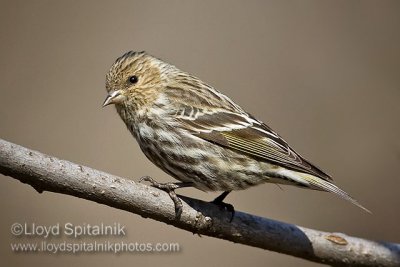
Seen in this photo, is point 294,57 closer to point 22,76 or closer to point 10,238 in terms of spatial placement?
point 22,76

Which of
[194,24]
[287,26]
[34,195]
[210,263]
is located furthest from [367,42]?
[34,195]

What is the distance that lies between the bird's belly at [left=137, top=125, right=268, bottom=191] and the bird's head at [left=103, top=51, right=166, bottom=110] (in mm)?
371

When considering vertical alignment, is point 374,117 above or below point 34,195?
above

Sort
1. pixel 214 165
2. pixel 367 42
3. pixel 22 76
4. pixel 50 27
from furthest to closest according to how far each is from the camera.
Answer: pixel 367 42
pixel 50 27
pixel 22 76
pixel 214 165

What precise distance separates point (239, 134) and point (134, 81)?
0.91 metres

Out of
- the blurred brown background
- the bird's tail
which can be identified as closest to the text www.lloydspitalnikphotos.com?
the blurred brown background

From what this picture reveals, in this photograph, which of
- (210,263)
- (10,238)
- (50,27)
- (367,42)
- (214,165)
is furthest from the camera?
(367,42)

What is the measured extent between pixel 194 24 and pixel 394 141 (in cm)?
270

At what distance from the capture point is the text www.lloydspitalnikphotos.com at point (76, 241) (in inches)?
221

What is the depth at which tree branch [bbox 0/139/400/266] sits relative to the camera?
364cm

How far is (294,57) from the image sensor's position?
8594 mm

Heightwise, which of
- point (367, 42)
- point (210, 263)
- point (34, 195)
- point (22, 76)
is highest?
point (367, 42)

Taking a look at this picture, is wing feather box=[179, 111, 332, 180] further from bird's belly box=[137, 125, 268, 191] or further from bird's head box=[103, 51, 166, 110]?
bird's head box=[103, 51, 166, 110]

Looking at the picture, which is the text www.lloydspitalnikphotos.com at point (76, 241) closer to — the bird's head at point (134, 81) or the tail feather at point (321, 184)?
the bird's head at point (134, 81)
